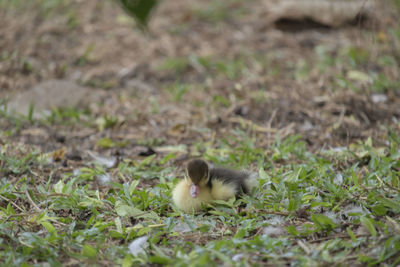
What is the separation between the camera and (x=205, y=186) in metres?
3.79

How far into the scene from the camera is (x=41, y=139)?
18.0 ft

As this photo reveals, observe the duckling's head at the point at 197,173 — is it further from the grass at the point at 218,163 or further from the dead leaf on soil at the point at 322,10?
the dead leaf on soil at the point at 322,10

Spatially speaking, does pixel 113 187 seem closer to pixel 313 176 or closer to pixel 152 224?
pixel 152 224

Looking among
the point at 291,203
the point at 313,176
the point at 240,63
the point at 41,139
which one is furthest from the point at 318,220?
the point at 240,63

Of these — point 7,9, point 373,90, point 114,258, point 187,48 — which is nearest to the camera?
point 114,258

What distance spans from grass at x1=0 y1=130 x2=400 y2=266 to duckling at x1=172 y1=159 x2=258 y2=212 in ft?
0.25

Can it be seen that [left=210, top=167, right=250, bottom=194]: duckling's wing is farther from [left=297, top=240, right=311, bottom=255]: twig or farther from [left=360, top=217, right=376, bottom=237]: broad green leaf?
[left=360, top=217, right=376, bottom=237]: broad green leaf

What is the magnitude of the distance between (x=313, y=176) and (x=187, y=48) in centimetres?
493

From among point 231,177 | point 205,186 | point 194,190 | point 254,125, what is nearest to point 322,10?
point 254,125

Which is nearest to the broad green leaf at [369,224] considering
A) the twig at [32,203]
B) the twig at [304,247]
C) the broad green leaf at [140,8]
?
the twig at [304,247]

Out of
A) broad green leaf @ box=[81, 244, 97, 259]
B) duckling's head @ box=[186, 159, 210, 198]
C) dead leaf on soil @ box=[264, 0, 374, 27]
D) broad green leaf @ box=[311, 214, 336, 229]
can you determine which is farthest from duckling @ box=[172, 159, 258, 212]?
dead leaf on soil @ box=[264, 0, 374, 27]

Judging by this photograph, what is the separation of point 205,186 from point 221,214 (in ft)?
0.89

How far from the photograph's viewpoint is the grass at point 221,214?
3.00m

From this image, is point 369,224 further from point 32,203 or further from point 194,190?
point 32,203
